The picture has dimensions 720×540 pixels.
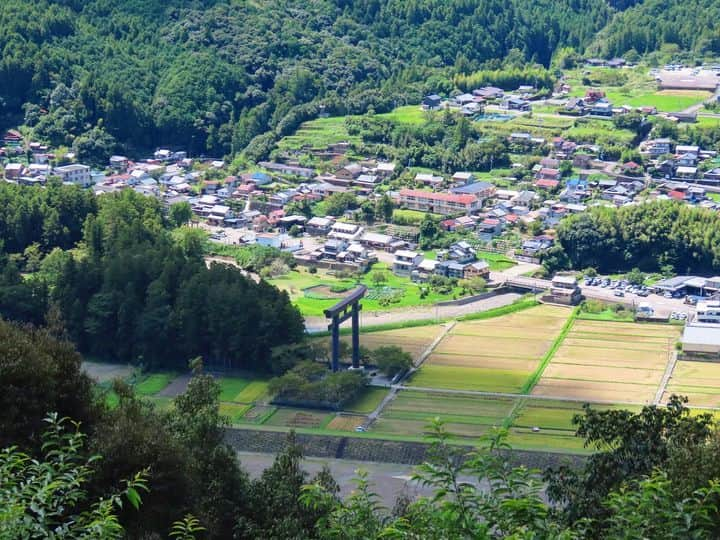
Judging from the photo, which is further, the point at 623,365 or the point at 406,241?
the point at 406,241

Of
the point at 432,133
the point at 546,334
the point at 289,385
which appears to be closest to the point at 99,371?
the point at 289,385

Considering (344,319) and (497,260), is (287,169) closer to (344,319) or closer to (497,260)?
(497,260)

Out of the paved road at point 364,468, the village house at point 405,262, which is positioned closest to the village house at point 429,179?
the village house at point 405,262

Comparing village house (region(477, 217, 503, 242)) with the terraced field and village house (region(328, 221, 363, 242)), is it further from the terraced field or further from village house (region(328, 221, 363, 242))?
the terraced field

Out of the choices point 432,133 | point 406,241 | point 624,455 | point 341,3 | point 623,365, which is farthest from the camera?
point 341,3

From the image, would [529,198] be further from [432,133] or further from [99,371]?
[99,371]

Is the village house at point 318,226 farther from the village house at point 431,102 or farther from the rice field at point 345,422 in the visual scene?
the rice field at point 345,422

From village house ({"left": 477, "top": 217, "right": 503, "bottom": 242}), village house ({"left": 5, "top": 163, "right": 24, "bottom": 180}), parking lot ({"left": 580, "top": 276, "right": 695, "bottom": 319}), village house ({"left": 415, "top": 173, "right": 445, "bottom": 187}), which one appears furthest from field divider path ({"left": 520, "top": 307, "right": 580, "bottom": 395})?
village house ({"left": 5, "top": 163, "right": 24, "bottom": 180})

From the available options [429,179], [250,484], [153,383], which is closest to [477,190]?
[429,179]
